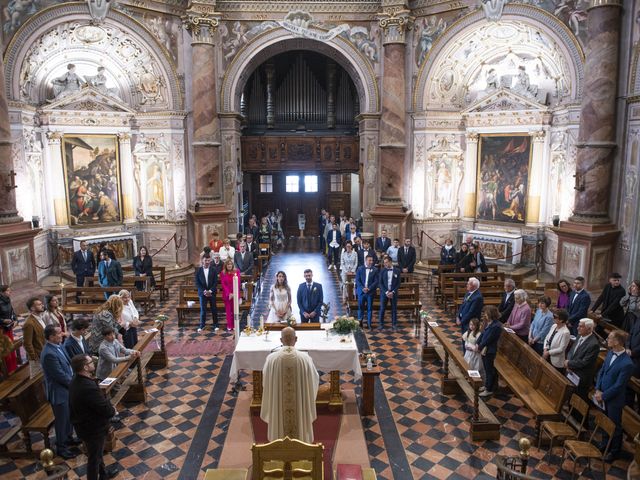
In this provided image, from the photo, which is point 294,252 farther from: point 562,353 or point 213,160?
point 562,353

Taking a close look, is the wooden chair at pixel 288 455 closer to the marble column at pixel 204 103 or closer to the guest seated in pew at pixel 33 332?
the guest seated in pew at pixel 33 332

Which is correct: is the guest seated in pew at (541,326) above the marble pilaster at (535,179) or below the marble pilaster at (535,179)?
below

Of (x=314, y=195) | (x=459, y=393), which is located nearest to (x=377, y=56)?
(x=314, y=195)

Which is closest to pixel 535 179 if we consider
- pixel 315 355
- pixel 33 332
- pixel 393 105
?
pixel 393 105

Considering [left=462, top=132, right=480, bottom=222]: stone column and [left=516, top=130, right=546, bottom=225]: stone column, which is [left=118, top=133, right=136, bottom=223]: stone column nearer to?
[left=462, top=132, right=480, bottom=222]: stone column

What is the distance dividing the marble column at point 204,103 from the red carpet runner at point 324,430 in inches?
413

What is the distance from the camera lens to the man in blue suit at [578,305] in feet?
30.2

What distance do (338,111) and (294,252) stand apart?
6463mm

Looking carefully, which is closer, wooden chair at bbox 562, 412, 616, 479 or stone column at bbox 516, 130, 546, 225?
wooden chair at bbox 562, 412, 616, 479

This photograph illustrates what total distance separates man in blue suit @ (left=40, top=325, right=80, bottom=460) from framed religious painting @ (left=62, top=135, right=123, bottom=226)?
1065cm

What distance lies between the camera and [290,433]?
19.7 feet

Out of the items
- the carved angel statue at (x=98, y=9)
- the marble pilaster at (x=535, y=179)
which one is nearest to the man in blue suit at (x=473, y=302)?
the marble pilaster at (x=535, y=179)

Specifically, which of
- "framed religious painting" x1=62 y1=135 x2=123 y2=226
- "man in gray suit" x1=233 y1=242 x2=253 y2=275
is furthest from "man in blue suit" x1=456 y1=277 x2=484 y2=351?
"framed religious painting" x1=62 y1=135 x2=123 y2=226

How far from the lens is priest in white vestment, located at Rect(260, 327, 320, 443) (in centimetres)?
586
